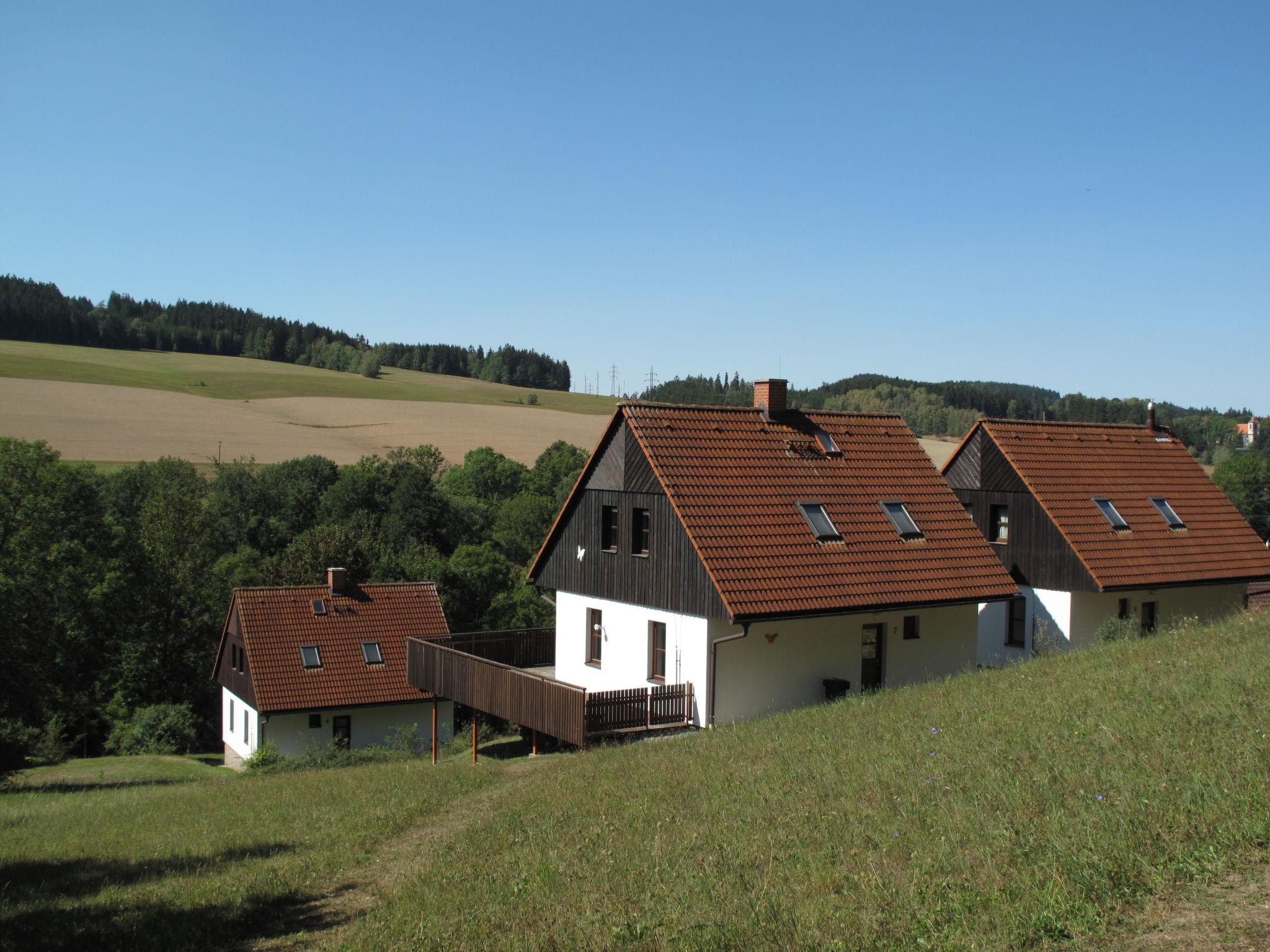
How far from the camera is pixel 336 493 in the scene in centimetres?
7031

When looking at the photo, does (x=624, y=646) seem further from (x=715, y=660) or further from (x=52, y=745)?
(x=52, y=745)

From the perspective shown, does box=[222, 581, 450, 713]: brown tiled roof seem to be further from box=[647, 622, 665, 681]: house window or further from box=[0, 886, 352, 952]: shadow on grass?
box=[0, 886, 352, 952]: shadow on grass

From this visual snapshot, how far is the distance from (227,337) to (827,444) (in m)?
126

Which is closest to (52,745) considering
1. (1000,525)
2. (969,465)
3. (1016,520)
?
(969,465)

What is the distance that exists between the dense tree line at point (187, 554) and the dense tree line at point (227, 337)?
52.7 m

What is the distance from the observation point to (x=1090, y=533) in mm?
26594

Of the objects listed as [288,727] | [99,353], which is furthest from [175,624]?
[99,353]

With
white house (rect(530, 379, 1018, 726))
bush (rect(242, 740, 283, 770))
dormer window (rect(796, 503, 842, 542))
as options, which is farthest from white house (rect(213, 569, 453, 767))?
dormer window (rect(796, 503, 842, 542))

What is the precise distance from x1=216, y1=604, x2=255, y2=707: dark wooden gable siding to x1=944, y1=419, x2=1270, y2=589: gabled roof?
2480 cm

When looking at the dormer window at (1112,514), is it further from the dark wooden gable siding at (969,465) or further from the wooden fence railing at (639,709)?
the wooden fence railing at (639,709)

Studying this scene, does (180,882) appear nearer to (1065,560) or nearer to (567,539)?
(567,539)

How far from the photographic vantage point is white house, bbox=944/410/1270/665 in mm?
26219

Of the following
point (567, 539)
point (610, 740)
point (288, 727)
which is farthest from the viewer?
point (288, 727)

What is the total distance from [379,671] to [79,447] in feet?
162
